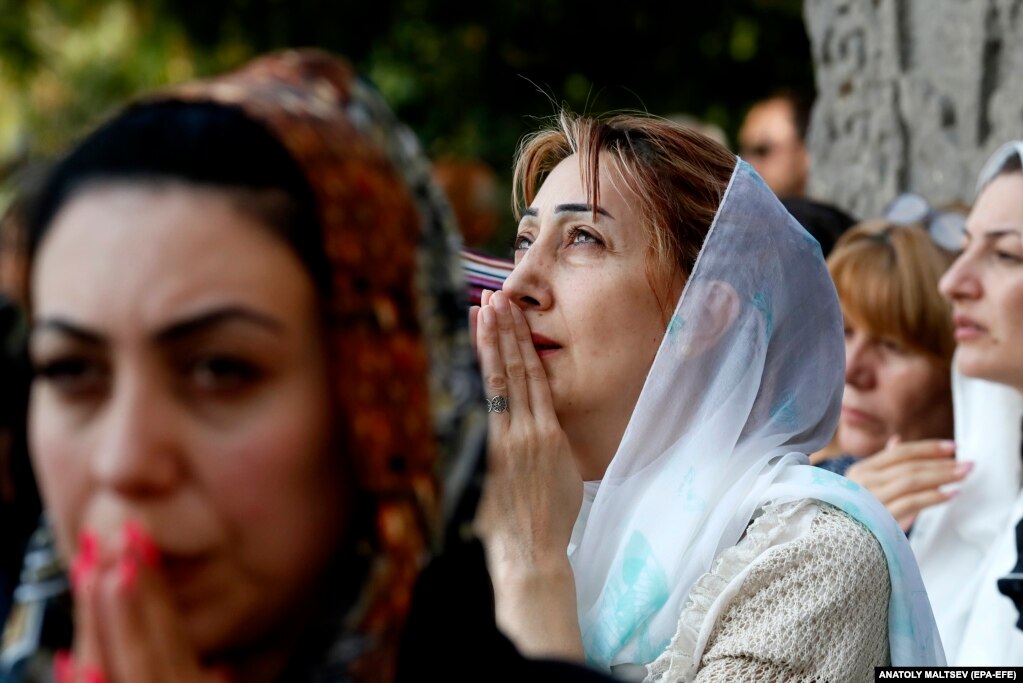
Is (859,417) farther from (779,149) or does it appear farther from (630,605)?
(779,149)

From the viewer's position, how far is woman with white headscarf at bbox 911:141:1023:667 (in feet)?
11.4

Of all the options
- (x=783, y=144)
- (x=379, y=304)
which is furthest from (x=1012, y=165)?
(x=379, y=304)

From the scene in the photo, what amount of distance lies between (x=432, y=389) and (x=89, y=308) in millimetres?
334

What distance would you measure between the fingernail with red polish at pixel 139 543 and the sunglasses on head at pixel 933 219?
315 centimetres

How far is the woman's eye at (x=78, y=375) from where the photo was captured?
46.8 inches

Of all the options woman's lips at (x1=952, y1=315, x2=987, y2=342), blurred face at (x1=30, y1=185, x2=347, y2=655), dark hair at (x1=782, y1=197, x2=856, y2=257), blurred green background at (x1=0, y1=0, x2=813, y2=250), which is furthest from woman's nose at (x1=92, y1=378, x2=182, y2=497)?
blurred green background at (x1=0, y1=0, x2=813, y2=250)

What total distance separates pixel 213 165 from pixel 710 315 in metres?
1.49

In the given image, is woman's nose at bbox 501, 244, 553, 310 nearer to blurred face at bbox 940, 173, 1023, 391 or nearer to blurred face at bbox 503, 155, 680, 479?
blurred face at bbox 503, 155, 680, 479

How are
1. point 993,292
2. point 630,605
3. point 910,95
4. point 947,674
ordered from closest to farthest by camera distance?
point 630,605 < point 947,674 < point 993,292 < point 910,95

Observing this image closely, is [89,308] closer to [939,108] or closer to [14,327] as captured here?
[14,327]

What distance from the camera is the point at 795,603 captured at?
2205 mm

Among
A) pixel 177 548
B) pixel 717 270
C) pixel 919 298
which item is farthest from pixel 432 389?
pixel 919 298

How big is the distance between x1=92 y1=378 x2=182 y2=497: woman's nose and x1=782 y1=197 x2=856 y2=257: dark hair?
3268 mm

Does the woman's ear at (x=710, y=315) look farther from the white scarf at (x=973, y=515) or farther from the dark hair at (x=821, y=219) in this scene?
the dark hair at (x=821, y=219)
